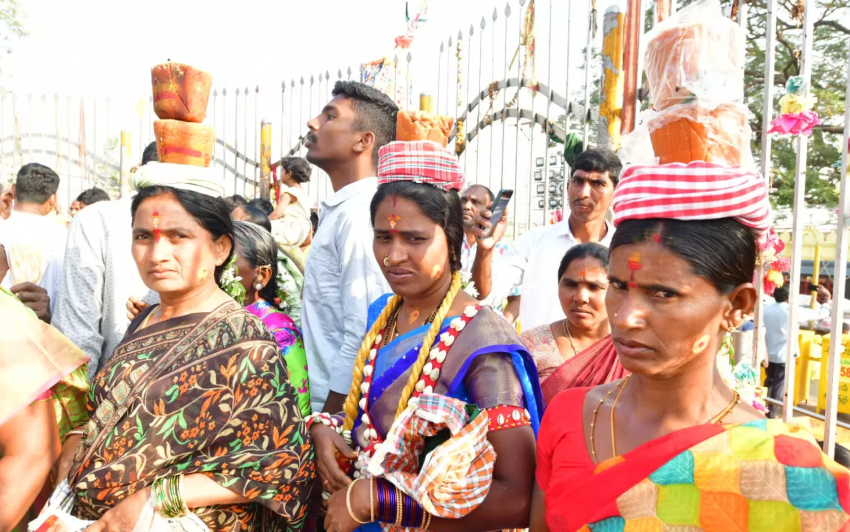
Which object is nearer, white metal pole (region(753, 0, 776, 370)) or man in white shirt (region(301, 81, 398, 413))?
man in white shirt (region(301, 81, 398, 413))

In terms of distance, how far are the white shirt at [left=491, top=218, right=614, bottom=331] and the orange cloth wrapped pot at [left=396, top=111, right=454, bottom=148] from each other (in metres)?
1.73

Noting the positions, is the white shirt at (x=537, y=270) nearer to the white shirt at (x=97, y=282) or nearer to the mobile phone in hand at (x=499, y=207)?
the mobile phone in hand at (x=499, y=207)

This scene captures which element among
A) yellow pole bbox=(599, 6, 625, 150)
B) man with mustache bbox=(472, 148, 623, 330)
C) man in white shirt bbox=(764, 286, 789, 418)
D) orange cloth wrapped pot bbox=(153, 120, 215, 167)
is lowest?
man in white shirt bbox=(764, 286, 789, 418)

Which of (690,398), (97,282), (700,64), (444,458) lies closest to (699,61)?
(700,64)

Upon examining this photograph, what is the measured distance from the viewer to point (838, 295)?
10.4ft

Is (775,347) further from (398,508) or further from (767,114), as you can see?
(398,508)

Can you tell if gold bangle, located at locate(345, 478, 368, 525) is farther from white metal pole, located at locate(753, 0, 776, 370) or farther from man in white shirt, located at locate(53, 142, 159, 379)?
white metal pole, located at locate(753, 0, 776, 370)

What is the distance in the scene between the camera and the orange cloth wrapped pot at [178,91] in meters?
2.79

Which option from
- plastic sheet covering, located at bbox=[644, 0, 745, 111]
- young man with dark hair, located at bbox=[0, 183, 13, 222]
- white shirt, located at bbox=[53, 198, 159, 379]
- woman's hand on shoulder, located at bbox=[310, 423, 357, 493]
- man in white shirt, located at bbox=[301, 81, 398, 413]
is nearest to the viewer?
plastic sheet covering, located at bbox=[644, 0, 745, 111]

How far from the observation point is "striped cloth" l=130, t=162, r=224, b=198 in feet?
8.38

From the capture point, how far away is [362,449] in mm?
2268

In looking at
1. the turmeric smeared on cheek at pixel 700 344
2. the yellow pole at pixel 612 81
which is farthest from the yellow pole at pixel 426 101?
the turmeric smeared on cheek at pixel 700 344

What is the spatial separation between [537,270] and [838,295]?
1.58 m

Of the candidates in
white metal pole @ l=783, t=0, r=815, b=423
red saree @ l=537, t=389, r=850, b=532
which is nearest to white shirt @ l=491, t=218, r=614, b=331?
white metal pole @ l=783, t=0, r=815, b=423
